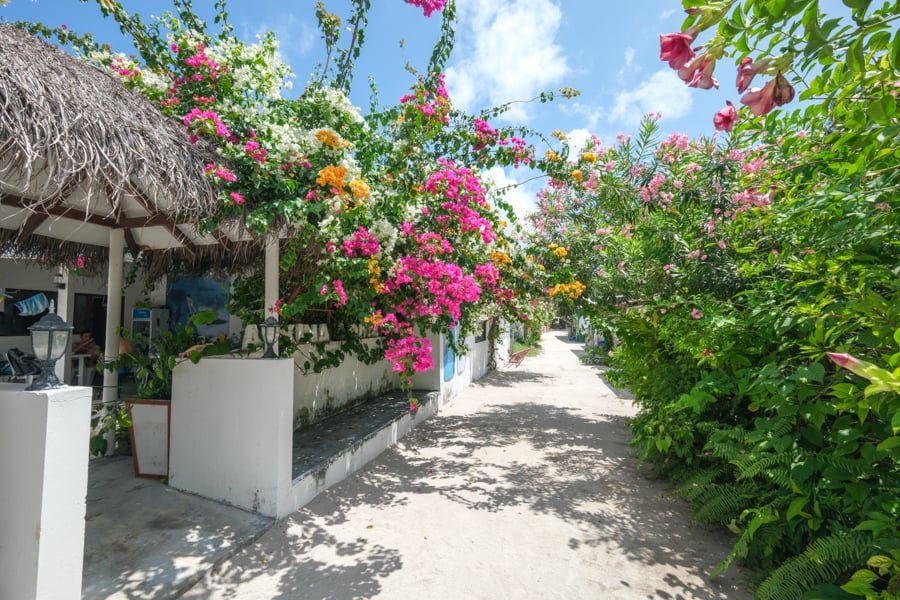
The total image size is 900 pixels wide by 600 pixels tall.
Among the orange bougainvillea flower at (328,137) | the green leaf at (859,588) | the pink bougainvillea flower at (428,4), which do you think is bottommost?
the green leaf at (859,588)

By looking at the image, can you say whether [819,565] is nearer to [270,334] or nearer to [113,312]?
[270,334]

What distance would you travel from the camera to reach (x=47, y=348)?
2.18m

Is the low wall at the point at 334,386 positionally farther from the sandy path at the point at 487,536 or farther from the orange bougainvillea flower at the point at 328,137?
the orange bougainvillea flower at the point at 328,137

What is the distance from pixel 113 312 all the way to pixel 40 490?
377cm

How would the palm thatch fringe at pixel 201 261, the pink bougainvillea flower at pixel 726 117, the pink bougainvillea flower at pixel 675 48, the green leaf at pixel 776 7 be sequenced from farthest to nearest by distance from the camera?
the palm thatch fringe at pixel 201 261
the pink bougainvillea flower at pixel 726 117
the pink bougainvillea flower at pixel 675 48
the green leaf at pixel 776 7

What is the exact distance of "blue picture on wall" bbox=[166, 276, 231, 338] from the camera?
8.77 m

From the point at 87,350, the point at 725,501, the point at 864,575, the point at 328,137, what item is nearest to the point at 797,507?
the point at 864,575

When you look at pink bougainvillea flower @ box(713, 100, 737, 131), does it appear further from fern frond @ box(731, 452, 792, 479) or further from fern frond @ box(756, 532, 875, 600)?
fern frond @ box(756, 532, 875, 600)

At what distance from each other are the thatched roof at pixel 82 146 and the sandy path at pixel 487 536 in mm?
2708

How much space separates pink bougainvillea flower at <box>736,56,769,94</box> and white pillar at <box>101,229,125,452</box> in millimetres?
5940

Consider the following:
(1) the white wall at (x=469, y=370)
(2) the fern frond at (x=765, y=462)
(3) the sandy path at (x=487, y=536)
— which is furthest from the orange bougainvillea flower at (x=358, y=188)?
(1) the white wall at (x=469, y=370)

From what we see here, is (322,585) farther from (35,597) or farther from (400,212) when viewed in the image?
(400,212)

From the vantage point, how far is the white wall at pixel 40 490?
80.7 inches

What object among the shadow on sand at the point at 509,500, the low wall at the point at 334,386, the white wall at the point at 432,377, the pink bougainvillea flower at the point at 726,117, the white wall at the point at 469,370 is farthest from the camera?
the white wall at the point at 469,370
